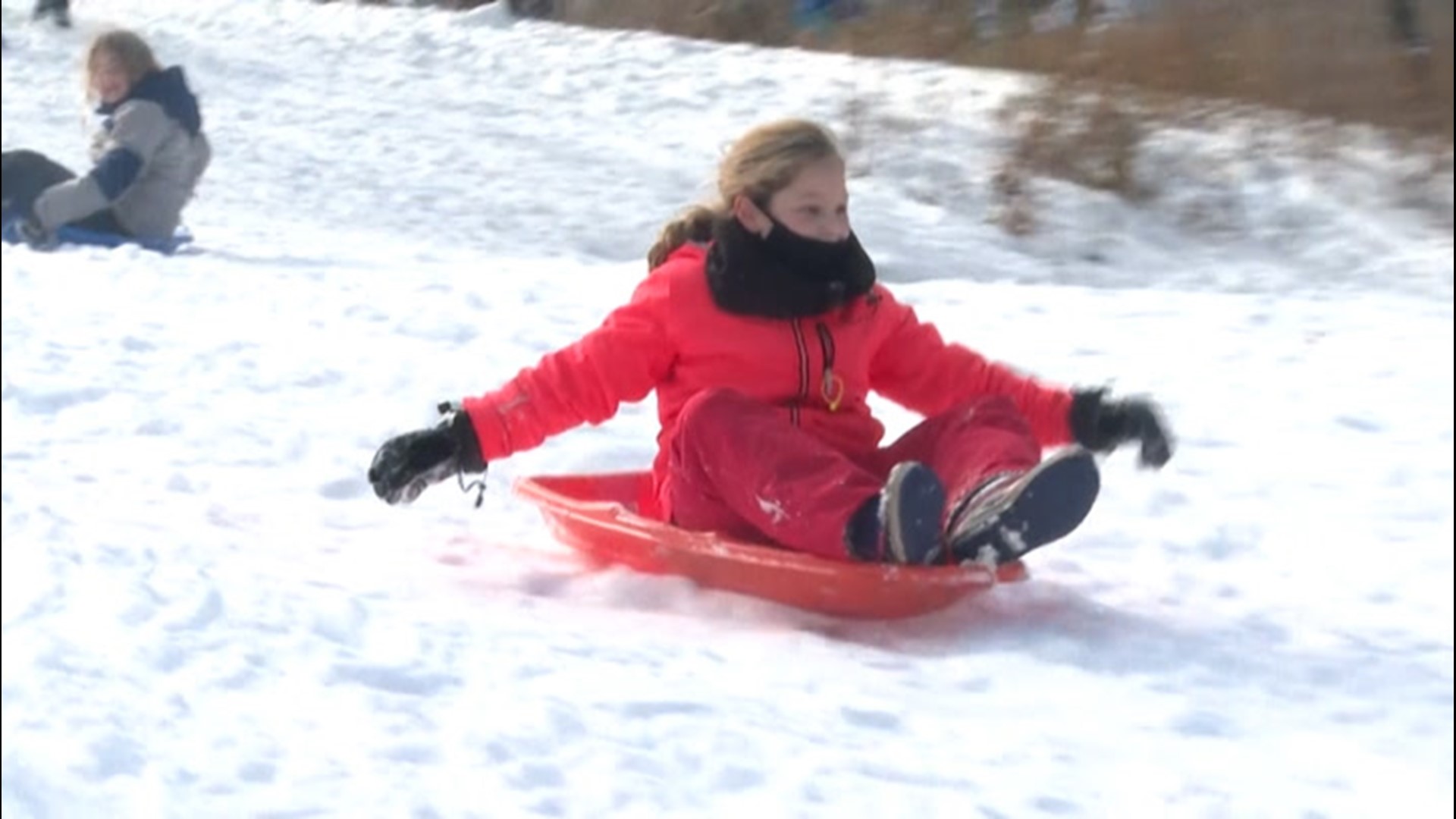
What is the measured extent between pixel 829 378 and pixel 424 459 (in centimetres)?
55

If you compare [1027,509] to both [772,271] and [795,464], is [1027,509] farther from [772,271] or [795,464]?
[772,271]

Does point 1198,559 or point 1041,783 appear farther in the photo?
point 1198,559

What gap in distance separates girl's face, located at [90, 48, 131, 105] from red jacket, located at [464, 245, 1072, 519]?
316cm

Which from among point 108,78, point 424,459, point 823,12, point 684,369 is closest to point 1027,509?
point 684,369

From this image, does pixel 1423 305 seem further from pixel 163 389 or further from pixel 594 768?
pixel 594 768

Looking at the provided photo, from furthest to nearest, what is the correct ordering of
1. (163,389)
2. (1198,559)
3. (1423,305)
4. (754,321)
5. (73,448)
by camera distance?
(1423,305)
(163,389)
(73,448)
(1198,559)
(754,321)

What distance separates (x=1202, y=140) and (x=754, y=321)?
242 inches

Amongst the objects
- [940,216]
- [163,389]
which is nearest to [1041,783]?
[163,389]

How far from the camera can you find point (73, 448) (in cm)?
338

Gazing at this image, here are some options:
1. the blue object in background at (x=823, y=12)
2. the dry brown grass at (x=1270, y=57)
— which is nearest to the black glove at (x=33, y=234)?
the dry brown grass at (x=1270, y=57)

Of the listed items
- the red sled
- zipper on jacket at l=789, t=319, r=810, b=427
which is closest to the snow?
the red sled

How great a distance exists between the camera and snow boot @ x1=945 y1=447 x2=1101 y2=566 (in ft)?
A: 8.00

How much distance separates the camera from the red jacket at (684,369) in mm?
2734

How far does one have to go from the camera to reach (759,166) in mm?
2740
